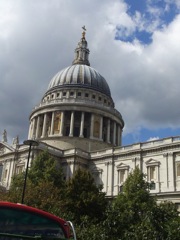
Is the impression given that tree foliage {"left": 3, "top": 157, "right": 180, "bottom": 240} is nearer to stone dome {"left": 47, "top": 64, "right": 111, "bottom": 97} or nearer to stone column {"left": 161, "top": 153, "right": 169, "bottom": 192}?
stone column {"left": 161, "top": 153, "right": 169, "bottom": 192}

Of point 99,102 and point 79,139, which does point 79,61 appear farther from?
point 79,139

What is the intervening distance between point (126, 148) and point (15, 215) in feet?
156

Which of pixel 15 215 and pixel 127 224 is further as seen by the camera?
pixel 127 224

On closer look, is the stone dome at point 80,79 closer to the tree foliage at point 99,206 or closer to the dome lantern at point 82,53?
the dome lantern at point 82,53

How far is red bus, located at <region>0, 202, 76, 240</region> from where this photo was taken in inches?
386

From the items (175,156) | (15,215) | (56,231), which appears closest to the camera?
(15,215)

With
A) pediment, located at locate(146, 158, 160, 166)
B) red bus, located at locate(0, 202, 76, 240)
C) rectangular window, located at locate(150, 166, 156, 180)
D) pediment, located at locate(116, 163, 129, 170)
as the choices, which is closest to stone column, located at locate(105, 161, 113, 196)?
pediment, located at locate(116, 163, 129, 170)

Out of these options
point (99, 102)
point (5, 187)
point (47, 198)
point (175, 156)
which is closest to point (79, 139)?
point (99, 102)

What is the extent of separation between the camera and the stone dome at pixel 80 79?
82.3m

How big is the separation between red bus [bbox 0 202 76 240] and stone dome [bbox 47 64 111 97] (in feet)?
233

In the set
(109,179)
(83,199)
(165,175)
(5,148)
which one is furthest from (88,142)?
(83,199)

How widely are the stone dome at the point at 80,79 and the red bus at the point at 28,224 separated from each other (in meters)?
70.9

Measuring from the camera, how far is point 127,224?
29.5m

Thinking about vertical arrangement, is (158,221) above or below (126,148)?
below
